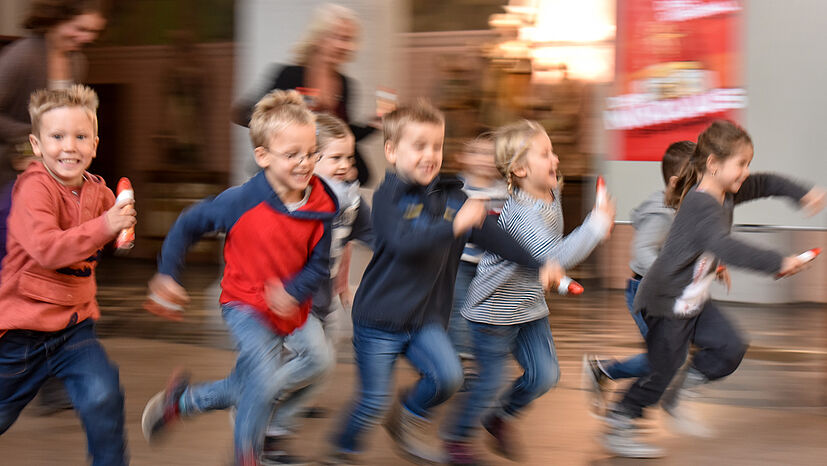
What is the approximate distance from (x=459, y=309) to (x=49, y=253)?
2.48 metres

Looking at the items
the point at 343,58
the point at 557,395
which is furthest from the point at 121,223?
the point at 557,395

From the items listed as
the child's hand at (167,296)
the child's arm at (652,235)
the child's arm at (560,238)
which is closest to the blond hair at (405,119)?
the child's arm at (560,238)

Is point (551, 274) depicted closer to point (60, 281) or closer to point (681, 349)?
point (681, 349)

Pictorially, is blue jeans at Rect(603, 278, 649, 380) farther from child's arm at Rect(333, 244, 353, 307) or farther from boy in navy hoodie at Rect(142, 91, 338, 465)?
boy in navy hoodie at Rect(142, 91, 338, 465)

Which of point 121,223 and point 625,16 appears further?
point 625,16

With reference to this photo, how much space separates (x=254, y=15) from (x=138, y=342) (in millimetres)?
2234

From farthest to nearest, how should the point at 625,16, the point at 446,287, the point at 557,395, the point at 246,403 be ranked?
the point at 625,16, the point at 557,395, the point at 446,287, the point at 246,403

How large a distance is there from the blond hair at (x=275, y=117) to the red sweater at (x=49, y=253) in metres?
0.62

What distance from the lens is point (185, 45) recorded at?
37.6 ft

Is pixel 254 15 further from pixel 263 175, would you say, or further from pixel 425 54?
pixel 425 54

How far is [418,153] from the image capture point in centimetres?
386

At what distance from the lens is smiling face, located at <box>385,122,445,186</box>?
386cm

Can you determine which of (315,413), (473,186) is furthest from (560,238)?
(315,413)

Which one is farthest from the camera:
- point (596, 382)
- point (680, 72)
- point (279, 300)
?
point (680, 72)
